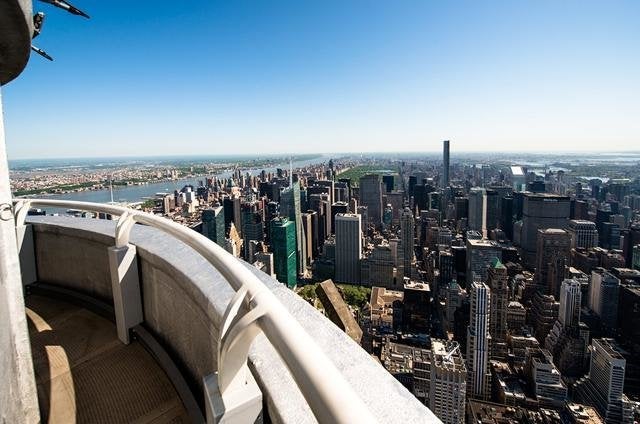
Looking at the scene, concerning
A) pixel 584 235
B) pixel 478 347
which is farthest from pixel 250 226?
pixel 584 235

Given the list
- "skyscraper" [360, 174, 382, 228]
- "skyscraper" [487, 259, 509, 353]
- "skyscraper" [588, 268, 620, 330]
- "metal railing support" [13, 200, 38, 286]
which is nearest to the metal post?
"metal railing support" [13, 200, 38, 286]

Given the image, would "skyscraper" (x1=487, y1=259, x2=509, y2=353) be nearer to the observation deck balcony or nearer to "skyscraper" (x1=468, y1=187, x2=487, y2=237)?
the observation deck balcony

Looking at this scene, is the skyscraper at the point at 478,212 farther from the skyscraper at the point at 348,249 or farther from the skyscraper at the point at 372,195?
the skyscraper at the point at 348,249

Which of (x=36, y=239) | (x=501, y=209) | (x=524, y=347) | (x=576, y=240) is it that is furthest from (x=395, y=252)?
(x=36, y=239)

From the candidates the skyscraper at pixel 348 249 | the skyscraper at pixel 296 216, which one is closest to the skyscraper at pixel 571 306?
the skyscraper at pixel 348 249

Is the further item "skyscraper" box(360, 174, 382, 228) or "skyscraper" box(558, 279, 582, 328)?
"skyscraper" box(360, 174, 382, 228)

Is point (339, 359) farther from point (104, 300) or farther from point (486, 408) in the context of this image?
point (486, 408)
